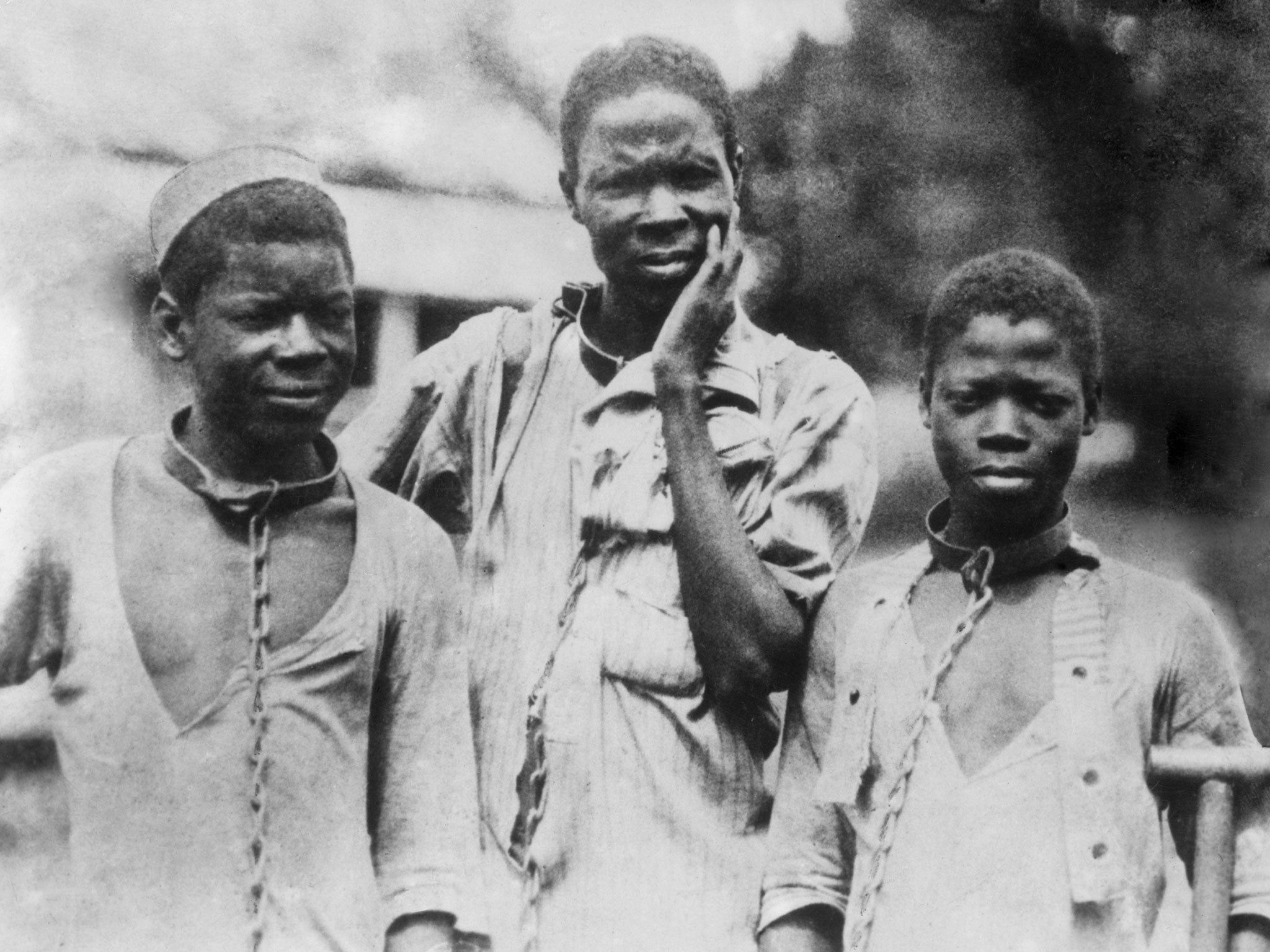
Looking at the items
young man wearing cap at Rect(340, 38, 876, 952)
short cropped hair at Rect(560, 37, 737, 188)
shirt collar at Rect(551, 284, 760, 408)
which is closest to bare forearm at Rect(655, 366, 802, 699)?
young man wearing cap at Rect(340, 38, 876, 952)

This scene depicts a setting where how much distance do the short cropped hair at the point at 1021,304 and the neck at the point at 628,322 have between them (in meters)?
0.46

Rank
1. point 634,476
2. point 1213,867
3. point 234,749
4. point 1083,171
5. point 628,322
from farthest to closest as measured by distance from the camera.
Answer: point 1083,171 < point 628,322 < point 634,476 < point 234,749 < point 1213,867

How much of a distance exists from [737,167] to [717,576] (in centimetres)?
74

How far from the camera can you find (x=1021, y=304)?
113 inches

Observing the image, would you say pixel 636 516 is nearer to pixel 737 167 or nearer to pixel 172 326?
pixel 737 167

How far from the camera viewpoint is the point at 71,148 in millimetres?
3205

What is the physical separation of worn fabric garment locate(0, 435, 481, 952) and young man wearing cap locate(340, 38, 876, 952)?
153mm

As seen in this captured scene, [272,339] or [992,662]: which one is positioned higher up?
[272,339]

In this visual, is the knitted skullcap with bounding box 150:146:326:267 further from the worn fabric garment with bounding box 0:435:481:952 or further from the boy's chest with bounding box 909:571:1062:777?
the boy's chest with bounding box 909:571:1062:777

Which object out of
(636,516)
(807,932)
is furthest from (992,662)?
(636,516)

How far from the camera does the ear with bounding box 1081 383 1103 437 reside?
290cm

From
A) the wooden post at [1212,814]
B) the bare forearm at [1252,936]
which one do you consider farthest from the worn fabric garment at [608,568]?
the bare forearm at [1252,936]

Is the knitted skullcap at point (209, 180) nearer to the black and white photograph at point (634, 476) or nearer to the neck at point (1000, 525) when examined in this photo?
the black and white photograph at point (634, 476)

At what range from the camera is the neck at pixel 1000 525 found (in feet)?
9.40
